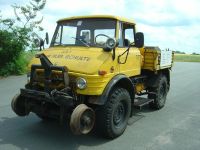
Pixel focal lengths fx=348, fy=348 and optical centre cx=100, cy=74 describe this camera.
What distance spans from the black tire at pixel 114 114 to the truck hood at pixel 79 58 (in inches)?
29.1

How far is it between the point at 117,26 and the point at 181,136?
2695 millimetres

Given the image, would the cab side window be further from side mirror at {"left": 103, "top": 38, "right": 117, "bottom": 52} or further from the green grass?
the green grass

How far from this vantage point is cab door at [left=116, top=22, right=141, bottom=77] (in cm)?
739

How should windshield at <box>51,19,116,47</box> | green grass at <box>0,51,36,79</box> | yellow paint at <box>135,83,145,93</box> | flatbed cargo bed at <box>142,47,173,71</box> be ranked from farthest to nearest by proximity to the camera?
1. green grass at <box>0,51,36,79</box>
2. flatbed cargo bed at <box>142,47,173,71</box>
3. yellow paint at <box>135,83,145,93</box>
4. windshield at <box>51,19,116,47</box>

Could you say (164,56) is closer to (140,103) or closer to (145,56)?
(145,56)

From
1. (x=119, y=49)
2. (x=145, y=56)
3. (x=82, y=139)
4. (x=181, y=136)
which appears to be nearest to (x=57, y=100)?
(x=82, y=139)

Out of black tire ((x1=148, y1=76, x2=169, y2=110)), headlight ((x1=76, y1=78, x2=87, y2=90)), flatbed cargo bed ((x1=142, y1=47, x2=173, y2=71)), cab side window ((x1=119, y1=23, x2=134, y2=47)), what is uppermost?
cab side window ((x1=119, y1=23, x2=134, y2=47))

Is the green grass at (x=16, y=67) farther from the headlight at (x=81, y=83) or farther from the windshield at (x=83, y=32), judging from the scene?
the headlight at (x=81, y=83)

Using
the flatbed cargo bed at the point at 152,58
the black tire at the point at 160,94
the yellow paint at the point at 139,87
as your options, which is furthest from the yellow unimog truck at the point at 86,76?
the black tire at the point at 160,94

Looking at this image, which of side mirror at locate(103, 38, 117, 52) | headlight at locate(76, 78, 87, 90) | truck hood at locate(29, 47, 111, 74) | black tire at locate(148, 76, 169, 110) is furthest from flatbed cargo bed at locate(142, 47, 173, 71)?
headlight at locate(76, 78, 87, 90)

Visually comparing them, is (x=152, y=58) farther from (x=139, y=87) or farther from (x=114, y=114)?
(x=114, y=114)

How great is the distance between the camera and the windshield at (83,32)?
7500 mm

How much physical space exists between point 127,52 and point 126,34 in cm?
70

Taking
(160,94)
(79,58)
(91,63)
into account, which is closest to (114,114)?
(91,63)
